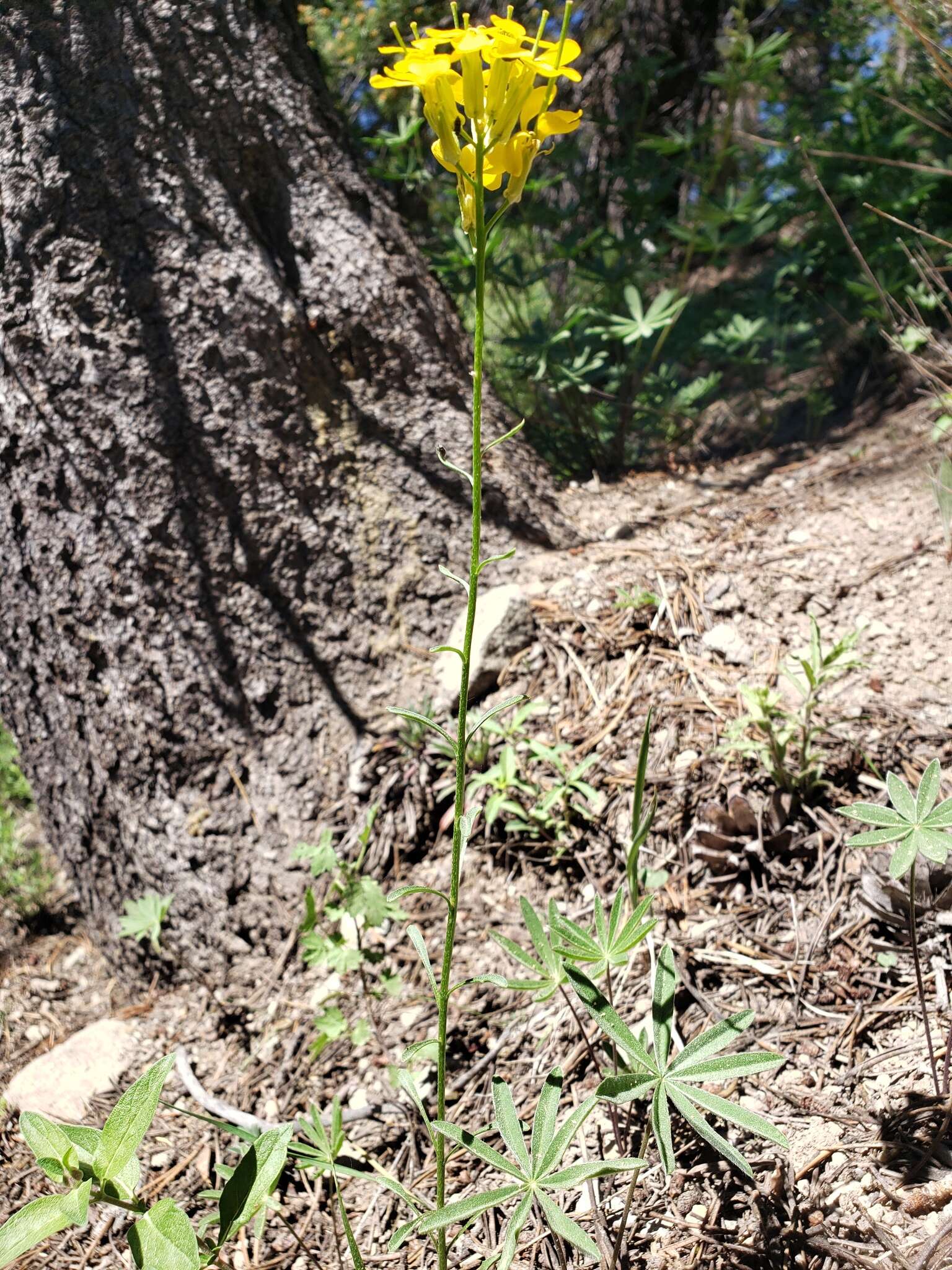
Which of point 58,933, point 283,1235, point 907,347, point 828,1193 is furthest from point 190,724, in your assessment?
point 907,347

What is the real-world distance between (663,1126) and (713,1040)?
118mm

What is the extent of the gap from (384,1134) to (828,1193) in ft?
2.21

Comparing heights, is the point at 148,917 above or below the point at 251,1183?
below

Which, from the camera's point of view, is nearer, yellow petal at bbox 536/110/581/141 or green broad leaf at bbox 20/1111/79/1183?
green broad leaf at bbox 20/1111/79/1183

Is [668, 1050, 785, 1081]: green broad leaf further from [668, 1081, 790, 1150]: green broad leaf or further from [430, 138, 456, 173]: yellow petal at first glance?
[430, 138, 456, 173]: yellow petal

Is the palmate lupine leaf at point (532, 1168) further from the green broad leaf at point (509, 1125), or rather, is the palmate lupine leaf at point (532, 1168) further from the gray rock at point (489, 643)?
the gray rock at point (489, 643)

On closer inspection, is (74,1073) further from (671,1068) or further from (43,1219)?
(671,1068)

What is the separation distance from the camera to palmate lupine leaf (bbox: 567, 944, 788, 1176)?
0.87m

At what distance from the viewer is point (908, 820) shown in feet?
3.26

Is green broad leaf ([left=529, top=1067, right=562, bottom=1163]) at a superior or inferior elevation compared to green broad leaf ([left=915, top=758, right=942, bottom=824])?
inferior

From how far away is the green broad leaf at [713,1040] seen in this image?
3.11 ft

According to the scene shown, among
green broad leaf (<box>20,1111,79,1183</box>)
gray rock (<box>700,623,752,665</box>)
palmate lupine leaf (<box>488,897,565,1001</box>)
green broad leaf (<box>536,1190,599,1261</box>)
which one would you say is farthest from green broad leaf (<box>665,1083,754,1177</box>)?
gray rock (<box>700,623,752,665</box>)

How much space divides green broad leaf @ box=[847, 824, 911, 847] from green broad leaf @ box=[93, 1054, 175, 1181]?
80 cm

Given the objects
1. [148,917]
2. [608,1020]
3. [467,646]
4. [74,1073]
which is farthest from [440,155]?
[74,1073]
